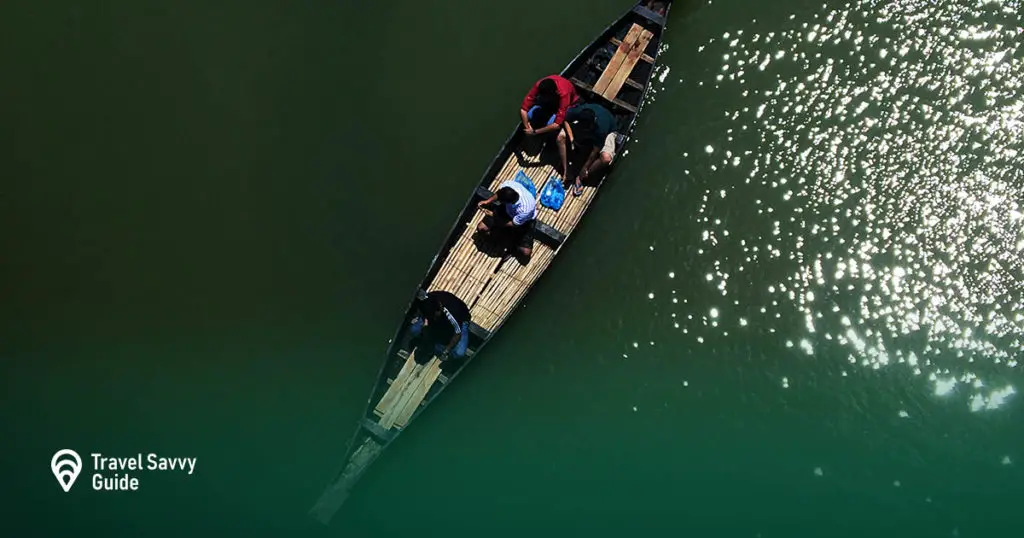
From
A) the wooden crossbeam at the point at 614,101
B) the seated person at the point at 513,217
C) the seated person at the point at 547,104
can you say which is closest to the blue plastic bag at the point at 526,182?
the seated person at the point at 513,217

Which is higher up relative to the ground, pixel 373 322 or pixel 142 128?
pixel 142 128

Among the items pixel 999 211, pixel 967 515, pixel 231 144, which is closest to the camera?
pixel 967 515

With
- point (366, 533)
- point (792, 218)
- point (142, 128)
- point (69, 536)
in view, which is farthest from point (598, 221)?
point (69, 536)

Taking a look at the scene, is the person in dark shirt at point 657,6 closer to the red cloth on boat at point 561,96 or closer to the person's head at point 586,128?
the red cloth on boat at point 561,96

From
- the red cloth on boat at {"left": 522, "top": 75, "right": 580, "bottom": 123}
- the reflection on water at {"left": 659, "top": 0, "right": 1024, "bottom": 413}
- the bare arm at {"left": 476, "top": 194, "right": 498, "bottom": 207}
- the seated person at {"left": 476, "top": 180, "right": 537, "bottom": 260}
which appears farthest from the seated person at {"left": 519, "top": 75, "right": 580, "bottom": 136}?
the reflection on water at {"left": 659, "top": 0, "right": 1024, "bottom": 413}

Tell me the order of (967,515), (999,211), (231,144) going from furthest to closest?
1. (231,144)
2. (999,211)
3. (967,515)

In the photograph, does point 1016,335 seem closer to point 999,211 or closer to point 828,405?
point 999,211
